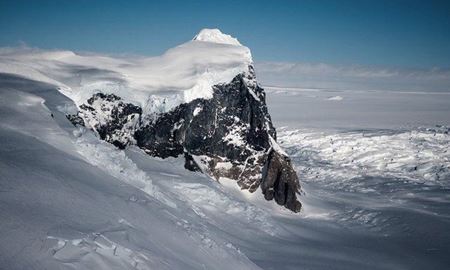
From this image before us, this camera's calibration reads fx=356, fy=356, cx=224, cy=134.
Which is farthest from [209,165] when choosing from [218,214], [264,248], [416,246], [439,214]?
[439,214]

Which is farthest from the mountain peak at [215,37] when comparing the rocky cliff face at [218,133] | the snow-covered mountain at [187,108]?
the rocky cliff face at [218,133]

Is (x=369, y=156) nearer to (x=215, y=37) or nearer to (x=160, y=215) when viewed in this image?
(x=215, y=37)

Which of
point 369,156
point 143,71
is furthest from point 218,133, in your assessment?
point 369,156

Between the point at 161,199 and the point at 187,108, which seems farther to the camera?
the point at 187,108

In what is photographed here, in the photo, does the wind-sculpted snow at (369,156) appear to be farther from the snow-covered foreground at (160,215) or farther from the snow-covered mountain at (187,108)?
the snow-covered mountain at (187,108)

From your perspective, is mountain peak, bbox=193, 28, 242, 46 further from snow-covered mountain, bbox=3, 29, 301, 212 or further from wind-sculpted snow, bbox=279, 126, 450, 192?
wind-sculpted snow, bbox=279, 126, 450, 192

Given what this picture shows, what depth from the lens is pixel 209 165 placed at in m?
47.9

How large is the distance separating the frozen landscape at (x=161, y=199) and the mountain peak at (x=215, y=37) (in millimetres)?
201

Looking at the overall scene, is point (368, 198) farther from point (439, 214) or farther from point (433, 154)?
point (433, 154)

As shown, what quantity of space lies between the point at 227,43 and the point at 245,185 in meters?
28.7

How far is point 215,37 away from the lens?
67188 millimetres

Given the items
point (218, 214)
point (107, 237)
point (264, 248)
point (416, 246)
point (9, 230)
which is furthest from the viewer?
point (416, 246)

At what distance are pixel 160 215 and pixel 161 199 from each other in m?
7.60

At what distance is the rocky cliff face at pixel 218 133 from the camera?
4406 cm
